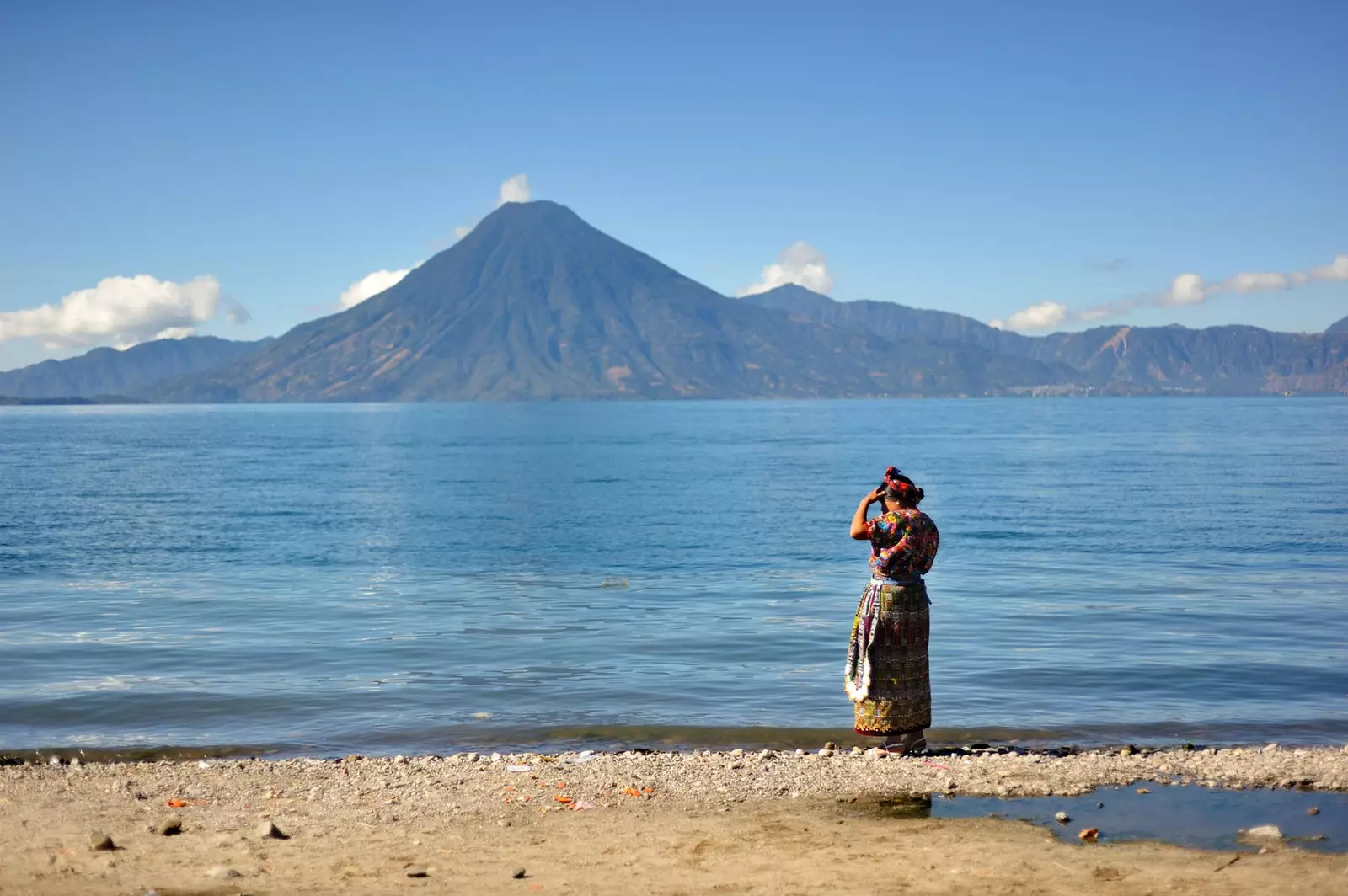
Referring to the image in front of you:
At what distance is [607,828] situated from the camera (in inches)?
373

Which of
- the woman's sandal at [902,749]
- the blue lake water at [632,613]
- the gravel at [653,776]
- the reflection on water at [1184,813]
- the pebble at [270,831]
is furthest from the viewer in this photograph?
the blue lake water at [632,613]

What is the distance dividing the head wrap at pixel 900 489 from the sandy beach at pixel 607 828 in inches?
99.9

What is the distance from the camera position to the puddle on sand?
365 inches

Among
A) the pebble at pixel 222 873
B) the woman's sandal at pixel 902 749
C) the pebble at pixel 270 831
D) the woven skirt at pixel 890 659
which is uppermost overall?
the woven skirt at pixel 890 659

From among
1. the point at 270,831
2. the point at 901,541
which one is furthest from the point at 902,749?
the point at 270,831

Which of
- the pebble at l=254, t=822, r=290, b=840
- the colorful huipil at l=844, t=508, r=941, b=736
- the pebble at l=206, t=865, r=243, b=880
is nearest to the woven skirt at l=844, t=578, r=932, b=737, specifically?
the colorful huipil at l=844, t=508, r=941, b=736

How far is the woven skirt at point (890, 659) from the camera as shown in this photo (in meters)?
11.4

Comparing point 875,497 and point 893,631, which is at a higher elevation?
point 875,497

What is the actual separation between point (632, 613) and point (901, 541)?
43.6ft

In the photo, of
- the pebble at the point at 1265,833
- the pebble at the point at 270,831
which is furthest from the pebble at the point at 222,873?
the pebble at the point at 1265,833

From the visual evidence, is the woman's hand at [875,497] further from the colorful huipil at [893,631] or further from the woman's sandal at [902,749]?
the woman's sandal at [902,749]

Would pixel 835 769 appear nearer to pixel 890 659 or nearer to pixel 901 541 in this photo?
pixel 890 659

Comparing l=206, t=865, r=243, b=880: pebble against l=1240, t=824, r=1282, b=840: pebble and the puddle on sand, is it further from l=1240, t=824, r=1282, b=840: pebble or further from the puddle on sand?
l=1240, t=824, r=1282, b=840: pebble

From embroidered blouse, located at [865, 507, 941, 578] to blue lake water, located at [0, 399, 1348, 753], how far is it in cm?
330
